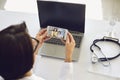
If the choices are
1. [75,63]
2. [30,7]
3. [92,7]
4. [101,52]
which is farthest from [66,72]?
[92,7]

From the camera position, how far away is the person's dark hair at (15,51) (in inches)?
31.6

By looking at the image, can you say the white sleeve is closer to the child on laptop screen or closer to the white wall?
the child on laptop screen

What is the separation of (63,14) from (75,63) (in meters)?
0.38

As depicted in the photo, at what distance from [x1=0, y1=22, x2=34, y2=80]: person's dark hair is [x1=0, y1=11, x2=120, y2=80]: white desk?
0.42m

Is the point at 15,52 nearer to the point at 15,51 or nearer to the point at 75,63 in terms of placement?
the point at 15,51

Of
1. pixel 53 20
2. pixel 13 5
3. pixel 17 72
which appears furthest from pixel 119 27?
pixel 13 5

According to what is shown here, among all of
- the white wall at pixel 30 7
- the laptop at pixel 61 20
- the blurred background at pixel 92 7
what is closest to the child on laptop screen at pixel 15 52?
the laptop at pixel 61 20

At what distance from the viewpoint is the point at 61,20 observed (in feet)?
5.06

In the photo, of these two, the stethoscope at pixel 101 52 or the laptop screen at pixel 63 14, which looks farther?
the laptop screen at pixel 63 14

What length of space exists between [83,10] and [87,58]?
1.07ft

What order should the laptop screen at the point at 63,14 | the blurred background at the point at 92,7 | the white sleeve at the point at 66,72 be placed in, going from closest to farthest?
the white sleeve at the point at 66,72 → the laptop screen at the point at 63,14 → the blurred background at the point at 92,7

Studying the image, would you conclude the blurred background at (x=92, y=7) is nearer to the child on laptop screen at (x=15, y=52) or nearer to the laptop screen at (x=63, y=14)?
the laptop screen at (x=63, y=14)

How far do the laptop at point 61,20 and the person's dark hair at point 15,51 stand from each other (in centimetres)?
54

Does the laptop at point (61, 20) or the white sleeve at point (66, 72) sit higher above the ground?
the laptop at point (61, 20)
